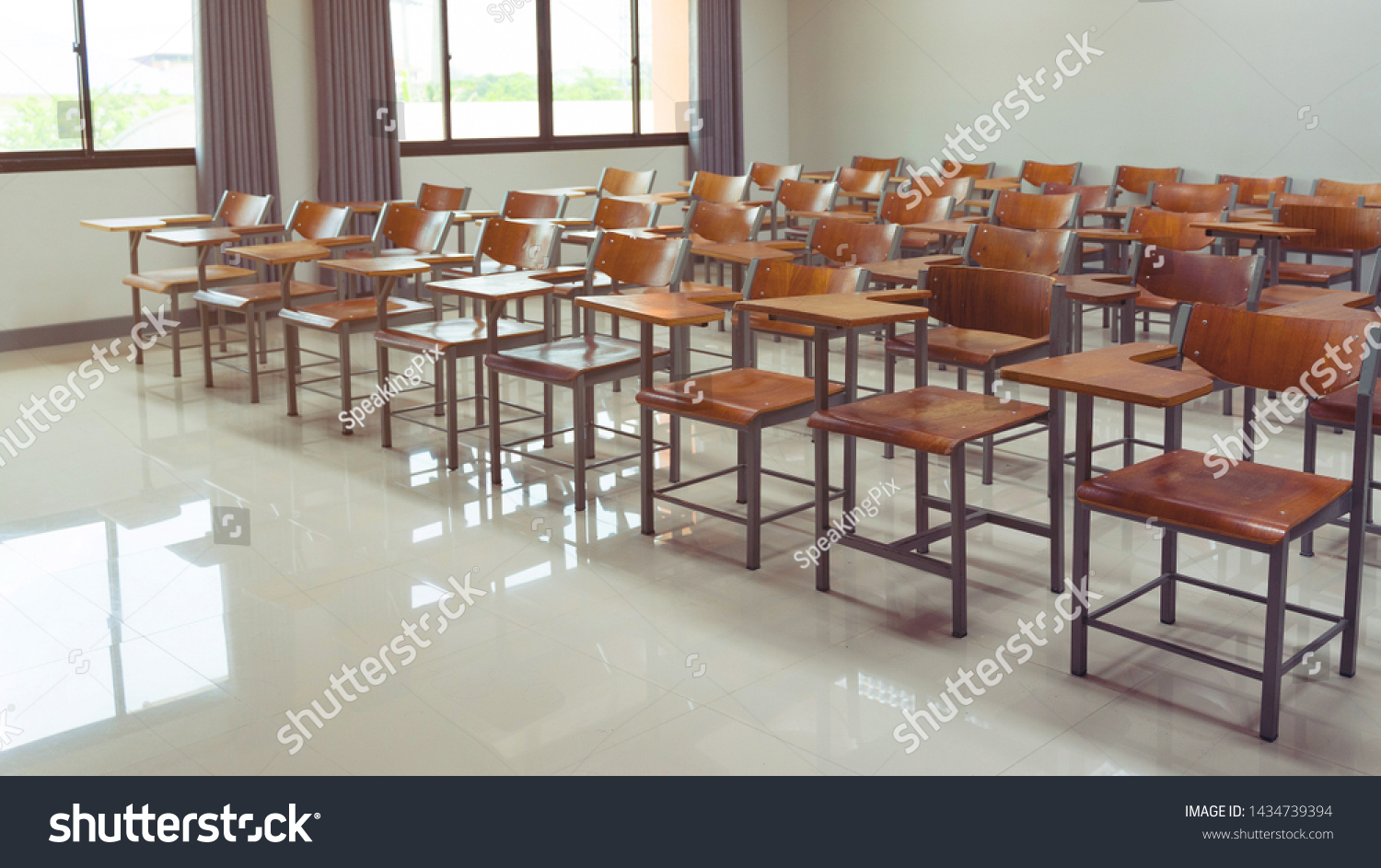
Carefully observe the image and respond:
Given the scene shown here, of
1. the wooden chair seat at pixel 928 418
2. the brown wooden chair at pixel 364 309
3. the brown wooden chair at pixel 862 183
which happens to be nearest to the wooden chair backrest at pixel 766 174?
the brown wooden chair at pixel 862 183

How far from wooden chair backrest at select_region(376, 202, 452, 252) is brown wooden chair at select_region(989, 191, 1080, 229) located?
262 centimetres

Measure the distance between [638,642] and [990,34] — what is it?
7.13m

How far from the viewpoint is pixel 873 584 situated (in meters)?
3.36

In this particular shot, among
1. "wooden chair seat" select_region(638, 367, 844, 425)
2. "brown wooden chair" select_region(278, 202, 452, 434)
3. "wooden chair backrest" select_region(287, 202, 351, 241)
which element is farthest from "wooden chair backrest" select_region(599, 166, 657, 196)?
"wooden chair seat" select_region(638, 367, 844, 425)

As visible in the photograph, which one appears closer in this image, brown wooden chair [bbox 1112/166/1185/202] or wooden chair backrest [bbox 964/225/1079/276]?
wooden chair backrest [bbox 964/225/1079/276]

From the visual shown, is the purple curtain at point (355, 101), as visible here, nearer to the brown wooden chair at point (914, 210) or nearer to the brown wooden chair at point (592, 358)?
the brown wooden chair at point (914, 210)

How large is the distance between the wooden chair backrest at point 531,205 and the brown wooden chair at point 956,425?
9.44 ft

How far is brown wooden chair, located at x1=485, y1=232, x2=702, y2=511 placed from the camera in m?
3.95

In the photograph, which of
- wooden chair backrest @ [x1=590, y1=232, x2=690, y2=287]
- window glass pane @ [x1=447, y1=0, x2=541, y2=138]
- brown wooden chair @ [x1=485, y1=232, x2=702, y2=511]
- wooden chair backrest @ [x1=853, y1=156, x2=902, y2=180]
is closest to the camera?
brown wooden chair @ [x1=485, y1=232, x2=702, y2=511]

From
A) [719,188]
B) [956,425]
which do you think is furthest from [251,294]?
[956,425]

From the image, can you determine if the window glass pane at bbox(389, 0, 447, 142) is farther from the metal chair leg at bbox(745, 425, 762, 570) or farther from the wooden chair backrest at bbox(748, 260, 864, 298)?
the metal chair leg at bbox(745, 425, 762, 570)

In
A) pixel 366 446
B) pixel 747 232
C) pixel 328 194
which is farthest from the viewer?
pixel 328 194
